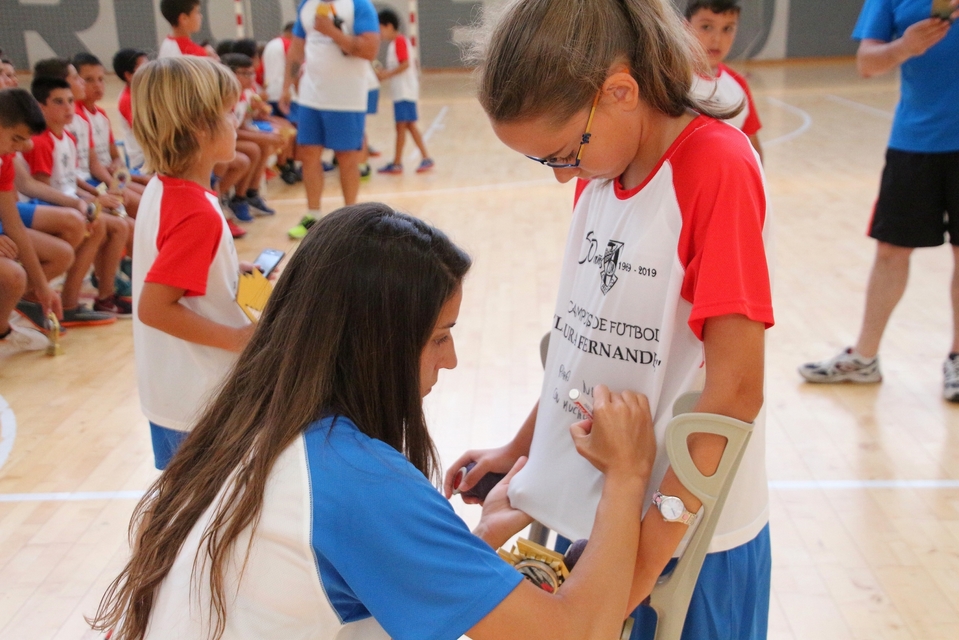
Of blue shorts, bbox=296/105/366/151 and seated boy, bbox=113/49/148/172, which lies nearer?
seated boy, bbox=113/49/148/172

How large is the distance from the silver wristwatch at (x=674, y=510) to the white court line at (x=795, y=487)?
1.83 m

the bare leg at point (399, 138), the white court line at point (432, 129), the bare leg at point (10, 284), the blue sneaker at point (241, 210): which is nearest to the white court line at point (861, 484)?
the bare leg at point (10, 284)

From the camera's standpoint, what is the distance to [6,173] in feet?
12.5

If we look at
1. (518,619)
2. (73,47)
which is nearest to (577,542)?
(518,619)

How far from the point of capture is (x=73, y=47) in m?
13.4

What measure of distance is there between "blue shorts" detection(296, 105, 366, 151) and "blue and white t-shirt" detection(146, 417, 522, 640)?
4.77 meters

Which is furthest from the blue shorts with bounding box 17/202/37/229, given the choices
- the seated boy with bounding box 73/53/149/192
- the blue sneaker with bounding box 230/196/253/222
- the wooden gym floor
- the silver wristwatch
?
the silver wristwatch

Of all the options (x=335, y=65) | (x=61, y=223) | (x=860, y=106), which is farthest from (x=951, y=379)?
(x=860, y=106)

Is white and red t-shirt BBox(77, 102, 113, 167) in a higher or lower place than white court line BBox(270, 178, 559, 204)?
higher

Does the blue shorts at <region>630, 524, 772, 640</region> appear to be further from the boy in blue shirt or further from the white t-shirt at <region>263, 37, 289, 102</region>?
the white t-shirt at <region>263, 37, 289, 102</region>

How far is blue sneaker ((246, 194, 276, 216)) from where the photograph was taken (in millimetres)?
6457

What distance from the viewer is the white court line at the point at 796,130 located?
28.8 ft

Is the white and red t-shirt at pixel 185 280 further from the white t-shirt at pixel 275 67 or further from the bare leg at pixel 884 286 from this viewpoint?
the white t-shirt at pixel 275 67

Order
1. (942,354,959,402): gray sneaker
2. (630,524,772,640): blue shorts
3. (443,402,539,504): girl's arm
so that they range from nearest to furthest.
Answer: (630,524,772,640): blue shorts
(443,402,539,504): girl's arm
(942,354,959,402): gray sneaker
